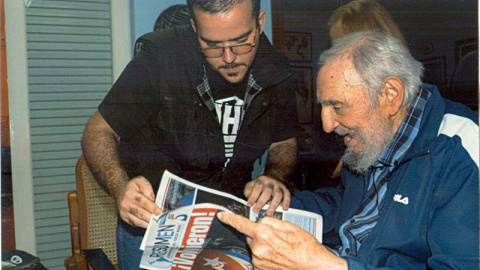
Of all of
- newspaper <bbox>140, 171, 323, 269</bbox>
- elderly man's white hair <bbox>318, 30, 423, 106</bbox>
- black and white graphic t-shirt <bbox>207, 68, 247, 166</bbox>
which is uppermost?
elderly man's white hair <bbox>318, 30, 423, 106</bbox>

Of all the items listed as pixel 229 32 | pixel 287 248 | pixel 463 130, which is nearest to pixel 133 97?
pixel 229 32

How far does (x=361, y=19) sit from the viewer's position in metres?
1.03

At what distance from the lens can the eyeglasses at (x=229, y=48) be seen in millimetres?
1041

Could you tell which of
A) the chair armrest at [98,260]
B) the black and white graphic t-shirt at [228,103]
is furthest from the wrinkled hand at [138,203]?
the black and white graphic t-shirt at [228,103]

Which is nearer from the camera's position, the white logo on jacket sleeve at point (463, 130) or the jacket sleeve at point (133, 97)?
the white logo on jacket sleeve at point (463, 130)

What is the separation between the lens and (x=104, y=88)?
1.03 metres

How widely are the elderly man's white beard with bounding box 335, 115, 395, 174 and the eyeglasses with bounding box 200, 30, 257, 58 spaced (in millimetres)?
286

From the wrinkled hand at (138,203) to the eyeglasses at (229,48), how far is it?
0.34 m

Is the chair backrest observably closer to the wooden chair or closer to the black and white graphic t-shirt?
A: the wooden chair

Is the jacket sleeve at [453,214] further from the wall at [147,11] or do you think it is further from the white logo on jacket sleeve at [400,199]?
the wall at [147,11]

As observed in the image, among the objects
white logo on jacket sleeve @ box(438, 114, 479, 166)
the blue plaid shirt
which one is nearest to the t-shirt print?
the blue plaid shirt

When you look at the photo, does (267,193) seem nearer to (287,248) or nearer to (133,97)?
(287,248)

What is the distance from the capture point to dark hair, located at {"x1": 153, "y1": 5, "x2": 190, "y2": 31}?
3.38 ft

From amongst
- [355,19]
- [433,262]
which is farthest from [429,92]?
[433,262]
